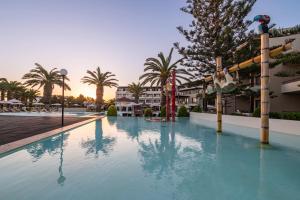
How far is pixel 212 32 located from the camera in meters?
22.9

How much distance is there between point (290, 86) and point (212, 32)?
9812mm

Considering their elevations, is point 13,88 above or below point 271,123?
above

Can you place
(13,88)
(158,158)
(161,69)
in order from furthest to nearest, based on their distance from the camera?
(13,88)
(161,69)
(158,158)

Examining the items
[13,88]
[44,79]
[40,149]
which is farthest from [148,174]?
[13,88]

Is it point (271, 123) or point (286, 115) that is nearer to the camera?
point (286, 115)

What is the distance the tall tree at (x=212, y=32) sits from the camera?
21.5 metres

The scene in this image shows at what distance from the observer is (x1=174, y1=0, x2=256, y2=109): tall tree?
2155cm

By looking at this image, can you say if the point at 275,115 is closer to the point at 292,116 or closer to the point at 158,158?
the point at 292,116

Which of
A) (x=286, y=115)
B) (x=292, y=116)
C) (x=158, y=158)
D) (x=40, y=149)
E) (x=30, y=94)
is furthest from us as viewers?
(x=30, y=94)

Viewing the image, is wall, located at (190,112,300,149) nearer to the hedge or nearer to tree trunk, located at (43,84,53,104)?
the hedge

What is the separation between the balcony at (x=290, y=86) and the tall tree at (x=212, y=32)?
234 inches

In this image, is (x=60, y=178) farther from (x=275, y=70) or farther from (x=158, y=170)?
(x=275, y=70)

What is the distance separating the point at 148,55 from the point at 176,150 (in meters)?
24.1

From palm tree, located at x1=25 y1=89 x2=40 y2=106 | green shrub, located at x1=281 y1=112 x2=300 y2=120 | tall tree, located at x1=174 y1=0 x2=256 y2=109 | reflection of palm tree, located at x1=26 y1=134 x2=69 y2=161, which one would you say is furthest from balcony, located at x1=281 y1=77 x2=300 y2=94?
palm tree, located at x1=25 y1=89 x2=40 y2=106
